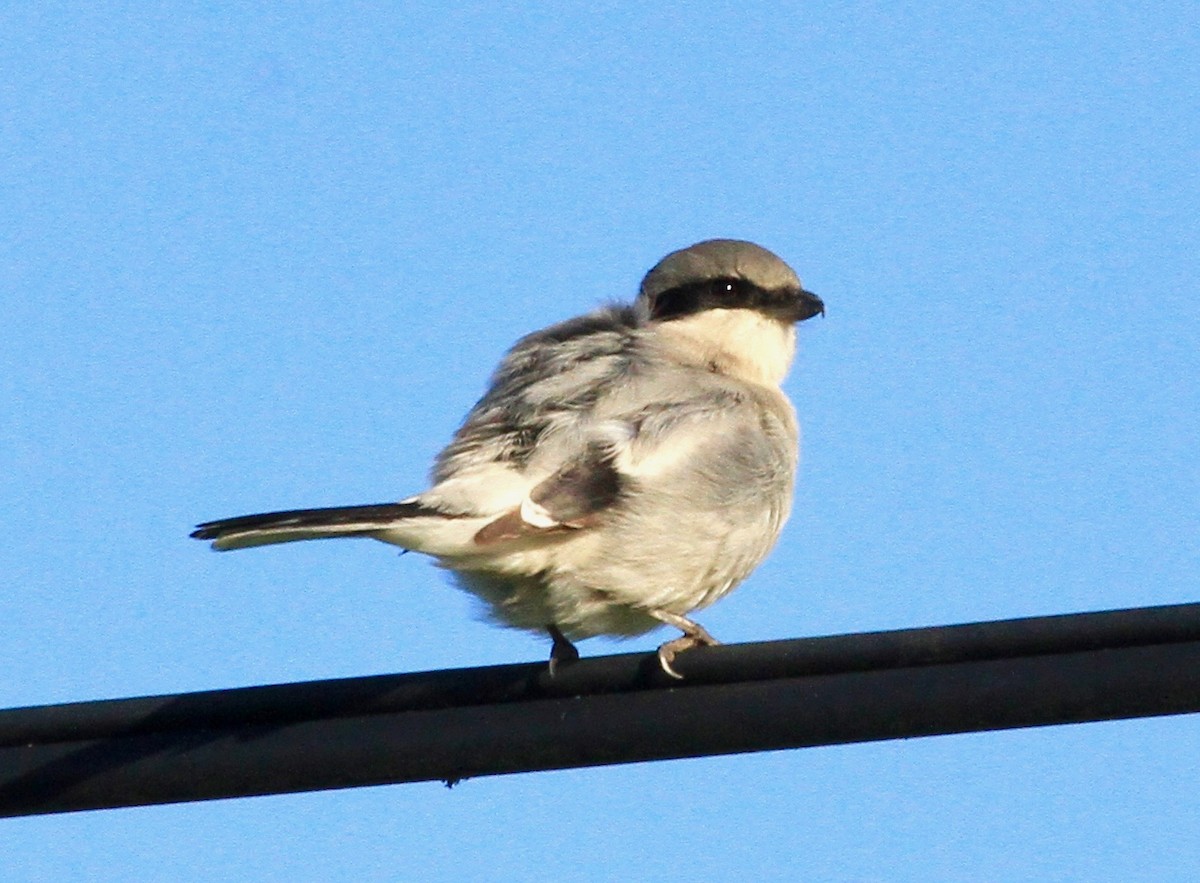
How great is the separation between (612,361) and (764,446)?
54cm

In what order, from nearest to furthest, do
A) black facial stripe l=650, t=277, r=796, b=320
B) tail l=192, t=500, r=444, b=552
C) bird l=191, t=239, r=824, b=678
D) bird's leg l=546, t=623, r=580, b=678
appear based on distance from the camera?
tail l=192, t=500, r=444, b=552 < bird l=191, t=239, r=824, b=678 < bird's leg l=546, t=623, r=580, b=678 < black facial stripe l=650, t=277, r=796, b=320

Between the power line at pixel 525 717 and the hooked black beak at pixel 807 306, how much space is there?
322 cm

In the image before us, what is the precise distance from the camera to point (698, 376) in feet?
19.8

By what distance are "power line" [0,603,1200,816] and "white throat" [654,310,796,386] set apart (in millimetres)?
2783

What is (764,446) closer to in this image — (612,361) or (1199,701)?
(612,361)

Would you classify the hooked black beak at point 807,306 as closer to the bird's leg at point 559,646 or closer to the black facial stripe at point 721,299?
the black facial stripe at point 721,299

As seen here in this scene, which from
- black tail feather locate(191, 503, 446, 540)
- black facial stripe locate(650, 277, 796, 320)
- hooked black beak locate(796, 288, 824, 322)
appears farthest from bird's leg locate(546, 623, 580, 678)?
hooked black beak locate(796, 288, 824, 322)

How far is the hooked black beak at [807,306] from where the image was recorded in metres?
6.84

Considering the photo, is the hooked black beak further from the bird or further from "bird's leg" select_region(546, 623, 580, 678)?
"bird's leg" select_region(546, 623, 580, 678)

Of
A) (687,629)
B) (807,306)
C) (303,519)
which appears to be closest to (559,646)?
(687,629)

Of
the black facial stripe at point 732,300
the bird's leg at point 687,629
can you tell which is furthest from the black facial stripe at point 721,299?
the bird's leg at point 687,629

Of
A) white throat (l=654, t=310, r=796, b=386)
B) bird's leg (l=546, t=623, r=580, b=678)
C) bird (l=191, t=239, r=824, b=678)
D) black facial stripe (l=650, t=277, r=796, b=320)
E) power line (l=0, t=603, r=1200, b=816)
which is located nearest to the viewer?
power line (l=0, t=603, r=1200, b=816)

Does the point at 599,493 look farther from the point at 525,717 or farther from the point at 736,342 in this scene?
the point at 525,717

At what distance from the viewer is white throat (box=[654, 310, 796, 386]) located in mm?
6477
